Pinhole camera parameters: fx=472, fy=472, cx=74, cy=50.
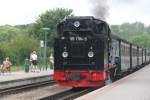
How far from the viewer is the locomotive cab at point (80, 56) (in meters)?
20.9

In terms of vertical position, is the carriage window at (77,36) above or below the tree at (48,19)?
below

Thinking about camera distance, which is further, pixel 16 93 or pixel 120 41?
pixel 120 41

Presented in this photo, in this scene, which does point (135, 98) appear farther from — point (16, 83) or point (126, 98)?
point (16, 83)

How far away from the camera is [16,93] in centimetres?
2142

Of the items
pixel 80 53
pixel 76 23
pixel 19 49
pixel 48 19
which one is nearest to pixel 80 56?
pixel 80 53

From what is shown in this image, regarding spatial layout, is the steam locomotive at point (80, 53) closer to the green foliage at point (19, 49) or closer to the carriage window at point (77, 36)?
the carriage window at point (77, 36)

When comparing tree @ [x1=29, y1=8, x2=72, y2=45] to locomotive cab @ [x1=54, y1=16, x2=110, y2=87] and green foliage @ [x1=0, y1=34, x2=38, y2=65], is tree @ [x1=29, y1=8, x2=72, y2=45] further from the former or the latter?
locomotive cab @ [x1=54, y1=16, x2=110, y2=87]

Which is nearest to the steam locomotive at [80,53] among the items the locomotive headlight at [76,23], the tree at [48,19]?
the locomotive headlight at [76,23]

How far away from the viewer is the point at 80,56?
21000 millimetres

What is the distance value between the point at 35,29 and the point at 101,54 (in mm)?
54931

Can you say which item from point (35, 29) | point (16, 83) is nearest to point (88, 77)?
point (16, 83)

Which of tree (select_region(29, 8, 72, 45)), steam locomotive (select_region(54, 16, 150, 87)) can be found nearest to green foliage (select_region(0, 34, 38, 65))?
tree (select_region(29, 8, 72, 45))

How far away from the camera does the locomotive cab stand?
2088cm

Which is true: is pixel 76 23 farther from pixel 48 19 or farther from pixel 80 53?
pixel 48 19
